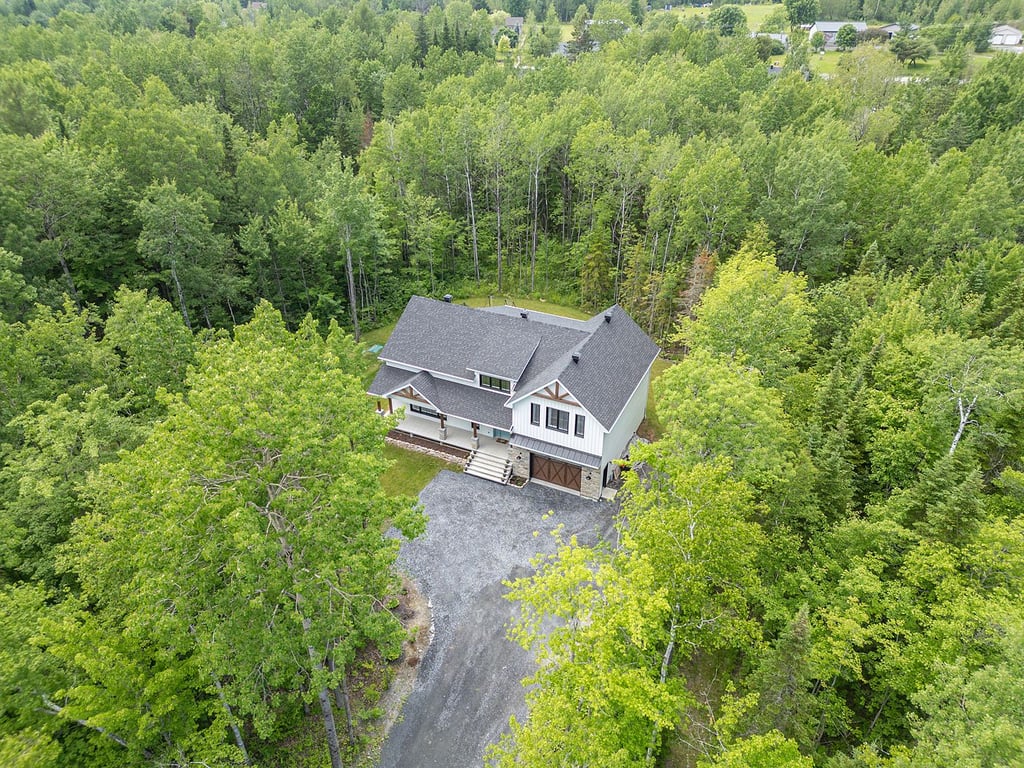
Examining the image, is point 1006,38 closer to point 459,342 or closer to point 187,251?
point 459,342

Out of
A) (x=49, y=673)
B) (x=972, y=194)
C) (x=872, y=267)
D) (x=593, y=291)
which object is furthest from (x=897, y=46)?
(x=49, y=673)

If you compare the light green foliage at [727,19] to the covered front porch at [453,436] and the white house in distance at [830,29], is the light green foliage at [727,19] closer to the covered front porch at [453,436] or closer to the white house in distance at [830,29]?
the white house in distance at [830,29]

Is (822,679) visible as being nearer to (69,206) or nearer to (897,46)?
(69,206)

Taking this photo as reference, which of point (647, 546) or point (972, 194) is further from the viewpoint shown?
point (972, 194)

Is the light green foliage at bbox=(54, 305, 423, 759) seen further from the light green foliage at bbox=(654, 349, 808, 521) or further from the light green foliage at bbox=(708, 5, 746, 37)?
the light green foliage at bbox=(708, 5, 746, 37)

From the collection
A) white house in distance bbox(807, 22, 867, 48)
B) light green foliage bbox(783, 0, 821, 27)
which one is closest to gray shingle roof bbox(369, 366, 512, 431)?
white house in distance bbox(807, 22, 867, 48)

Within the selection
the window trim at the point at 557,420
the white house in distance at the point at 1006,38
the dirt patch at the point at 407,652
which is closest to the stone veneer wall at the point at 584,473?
the window trim at the point at 557,420

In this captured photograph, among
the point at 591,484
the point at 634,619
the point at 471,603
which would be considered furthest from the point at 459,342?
the point at 634,619
